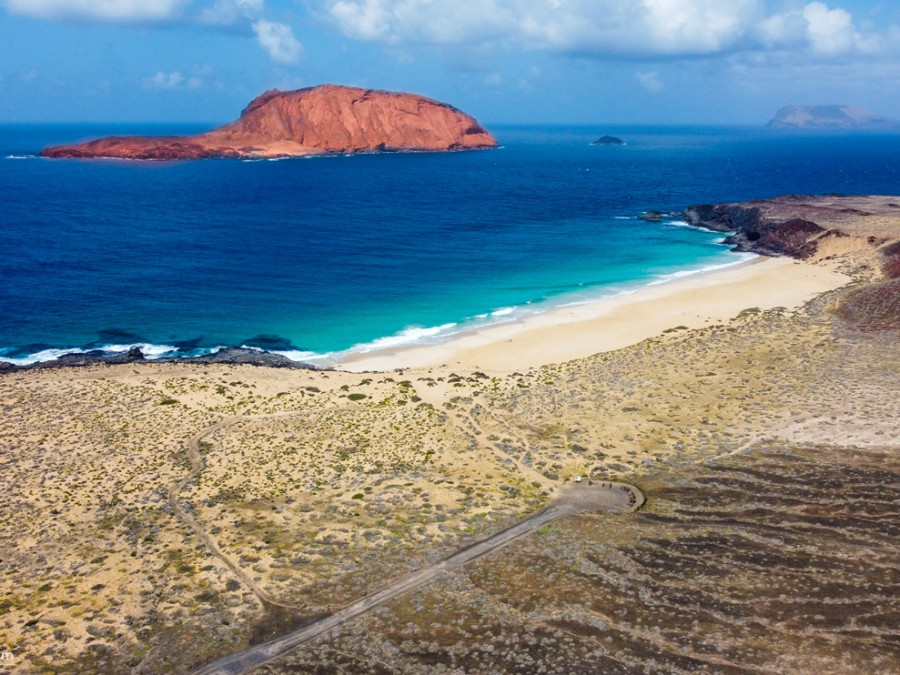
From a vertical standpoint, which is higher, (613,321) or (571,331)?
(613,321)

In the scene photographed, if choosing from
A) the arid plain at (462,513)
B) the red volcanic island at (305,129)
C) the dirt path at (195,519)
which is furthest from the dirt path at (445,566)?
the red volcanic island at (305,129)

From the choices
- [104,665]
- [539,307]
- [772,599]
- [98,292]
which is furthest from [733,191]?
[104,665]

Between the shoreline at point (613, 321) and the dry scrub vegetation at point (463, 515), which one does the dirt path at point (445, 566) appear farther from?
the shoreline at point (613, 321)

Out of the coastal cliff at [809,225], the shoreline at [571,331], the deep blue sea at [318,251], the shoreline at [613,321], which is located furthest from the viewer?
the coastal cliff at [809,225]

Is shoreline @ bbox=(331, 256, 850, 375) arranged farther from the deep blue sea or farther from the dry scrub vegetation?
the dry scrub vegetation

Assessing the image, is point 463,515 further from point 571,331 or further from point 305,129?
point 305,129

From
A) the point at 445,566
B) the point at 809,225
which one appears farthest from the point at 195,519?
the point at 809,225
